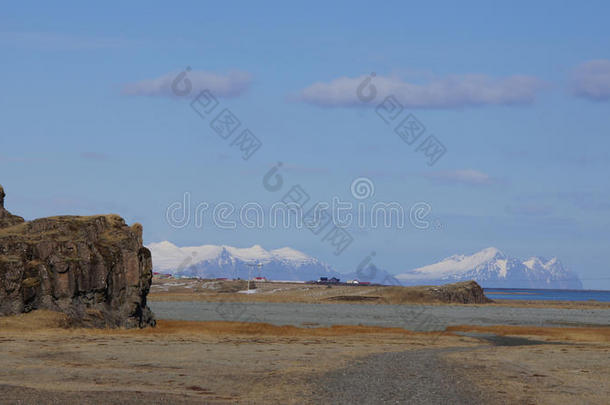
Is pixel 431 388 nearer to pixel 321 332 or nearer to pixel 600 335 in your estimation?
pixel 321 332

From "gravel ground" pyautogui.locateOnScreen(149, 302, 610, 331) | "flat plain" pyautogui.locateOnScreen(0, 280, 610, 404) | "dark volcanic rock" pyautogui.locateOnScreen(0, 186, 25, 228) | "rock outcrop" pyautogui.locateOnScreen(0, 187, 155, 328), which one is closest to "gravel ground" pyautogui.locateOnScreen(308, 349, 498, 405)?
"flat plain" pyautogui.locateOnScreen(0, 280, 610, 404)

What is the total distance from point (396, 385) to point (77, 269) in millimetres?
41359

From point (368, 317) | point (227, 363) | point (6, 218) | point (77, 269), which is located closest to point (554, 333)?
point (368, 317)

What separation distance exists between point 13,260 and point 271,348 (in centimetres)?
2509

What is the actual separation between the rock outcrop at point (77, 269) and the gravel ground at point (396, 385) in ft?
104

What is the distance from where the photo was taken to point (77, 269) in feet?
230

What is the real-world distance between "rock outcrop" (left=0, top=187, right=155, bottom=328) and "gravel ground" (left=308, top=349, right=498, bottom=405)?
31.6 metres

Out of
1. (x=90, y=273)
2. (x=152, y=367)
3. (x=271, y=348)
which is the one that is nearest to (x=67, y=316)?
(x=90, y=273)

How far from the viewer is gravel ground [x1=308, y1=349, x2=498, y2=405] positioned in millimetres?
32125

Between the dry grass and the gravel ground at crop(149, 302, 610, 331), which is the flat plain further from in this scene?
the gravel ground at crop(149, 302, 610, 331)

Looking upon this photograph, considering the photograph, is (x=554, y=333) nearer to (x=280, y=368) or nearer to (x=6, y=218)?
(x=280, y=368)

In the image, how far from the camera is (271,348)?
183 ft

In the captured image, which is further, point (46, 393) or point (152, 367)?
point (152, 367)

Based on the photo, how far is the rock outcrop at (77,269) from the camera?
67312 mm
